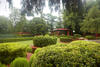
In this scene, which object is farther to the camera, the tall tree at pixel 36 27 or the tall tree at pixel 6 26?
the tall tree at pixel 36 27

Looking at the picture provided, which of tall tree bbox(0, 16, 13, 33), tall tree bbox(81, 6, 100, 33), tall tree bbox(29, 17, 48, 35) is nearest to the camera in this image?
tall tree bbox(81, 6, 100, 33)

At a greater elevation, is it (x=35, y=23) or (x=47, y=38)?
(x=35, y=23)

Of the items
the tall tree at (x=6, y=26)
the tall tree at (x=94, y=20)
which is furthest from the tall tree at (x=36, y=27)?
the tall tree at (x=94, y=20)

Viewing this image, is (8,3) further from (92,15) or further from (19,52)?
(92,15)

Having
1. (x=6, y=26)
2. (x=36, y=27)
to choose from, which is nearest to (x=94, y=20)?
(x=36, y=27)

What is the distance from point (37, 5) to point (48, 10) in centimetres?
32

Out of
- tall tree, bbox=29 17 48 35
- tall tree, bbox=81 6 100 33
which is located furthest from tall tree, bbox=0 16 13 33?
tall tree, bbox=81 6 100 33

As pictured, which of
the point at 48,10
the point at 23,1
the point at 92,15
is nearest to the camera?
the point at 23,1

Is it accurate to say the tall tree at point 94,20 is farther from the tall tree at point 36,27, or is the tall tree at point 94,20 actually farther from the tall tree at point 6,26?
the tall tree at point 6,26

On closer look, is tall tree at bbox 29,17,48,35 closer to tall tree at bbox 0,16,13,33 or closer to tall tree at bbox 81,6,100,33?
tall tree at bbox 0,16,13,33

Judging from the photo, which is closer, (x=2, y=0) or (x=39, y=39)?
(x=2, y=0)

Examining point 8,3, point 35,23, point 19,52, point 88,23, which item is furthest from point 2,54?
point 35,23

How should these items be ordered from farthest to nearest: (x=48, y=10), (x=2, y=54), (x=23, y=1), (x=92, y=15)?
(x=92, y=15)
(x=2, y=54)
(x=48, y=10)
(x=23, y=1)

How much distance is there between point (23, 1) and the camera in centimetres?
186
